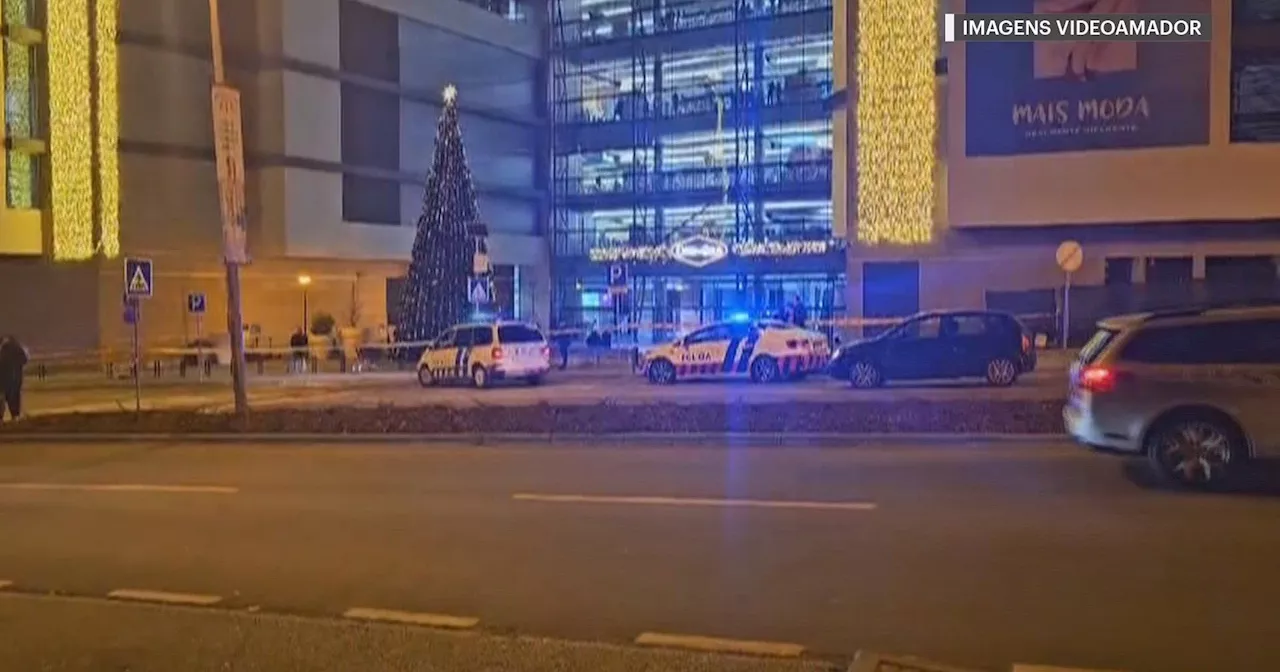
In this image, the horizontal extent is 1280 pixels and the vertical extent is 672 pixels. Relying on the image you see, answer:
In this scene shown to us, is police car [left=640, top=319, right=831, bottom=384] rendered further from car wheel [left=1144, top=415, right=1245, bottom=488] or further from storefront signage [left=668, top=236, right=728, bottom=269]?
storefront signage [left=668, top=236, right=728, bottom=269]

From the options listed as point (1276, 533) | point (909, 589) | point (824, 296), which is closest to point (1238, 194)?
point (824, 296)

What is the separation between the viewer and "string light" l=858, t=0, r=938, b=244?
36062 millimetres

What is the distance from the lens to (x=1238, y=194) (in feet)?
107

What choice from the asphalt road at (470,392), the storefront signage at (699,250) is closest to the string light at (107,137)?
the asphalt road at (470,392)

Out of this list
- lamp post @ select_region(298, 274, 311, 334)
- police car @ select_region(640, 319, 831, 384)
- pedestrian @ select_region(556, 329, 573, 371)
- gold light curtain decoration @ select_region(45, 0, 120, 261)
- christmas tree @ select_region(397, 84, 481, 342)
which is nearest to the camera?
police car @ select_region(640, 319, 831, 384)

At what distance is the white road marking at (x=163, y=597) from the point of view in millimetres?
8398

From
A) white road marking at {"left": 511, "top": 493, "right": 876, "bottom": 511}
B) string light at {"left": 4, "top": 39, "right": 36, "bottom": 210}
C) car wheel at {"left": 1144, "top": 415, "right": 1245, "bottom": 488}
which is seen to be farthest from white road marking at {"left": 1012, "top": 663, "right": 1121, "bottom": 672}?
string light at {"left": 4, "top": 39, "right": 36, "bottom": 210}

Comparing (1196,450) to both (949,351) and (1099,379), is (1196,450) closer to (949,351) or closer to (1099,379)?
(1099,379)

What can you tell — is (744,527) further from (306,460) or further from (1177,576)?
(306,460)

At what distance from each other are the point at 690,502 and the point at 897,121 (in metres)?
27.1

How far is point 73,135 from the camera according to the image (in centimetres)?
4322

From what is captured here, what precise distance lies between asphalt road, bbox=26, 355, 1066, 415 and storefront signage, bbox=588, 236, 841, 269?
50.7ft

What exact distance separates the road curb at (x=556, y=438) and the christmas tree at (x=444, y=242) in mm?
18917

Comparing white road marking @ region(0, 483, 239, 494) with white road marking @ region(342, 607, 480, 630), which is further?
white road marking @ region(0, 483, 239, 494)
